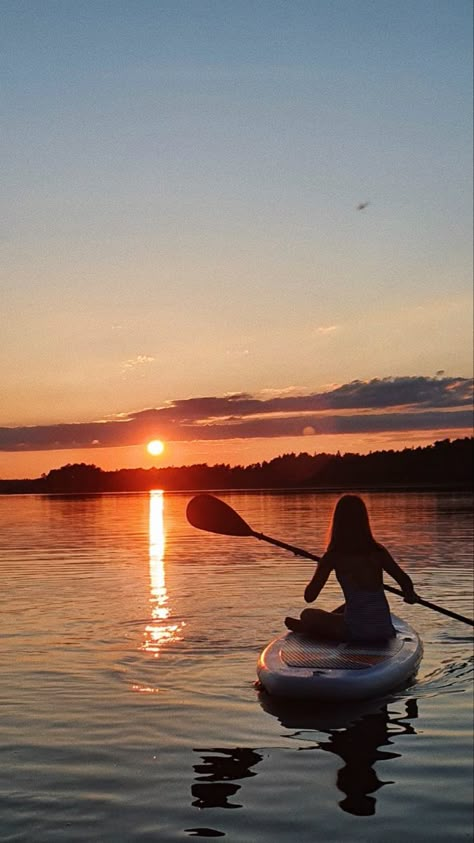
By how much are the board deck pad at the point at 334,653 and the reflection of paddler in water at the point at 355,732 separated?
1.56 feet

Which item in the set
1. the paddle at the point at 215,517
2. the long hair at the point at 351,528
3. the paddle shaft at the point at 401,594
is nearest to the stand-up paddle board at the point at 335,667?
the paddle shaft at the point at 401,594

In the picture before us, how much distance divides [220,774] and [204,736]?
115 cm

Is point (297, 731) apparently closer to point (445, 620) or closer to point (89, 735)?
point (89, 735)

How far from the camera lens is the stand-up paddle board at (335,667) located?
9539 mm

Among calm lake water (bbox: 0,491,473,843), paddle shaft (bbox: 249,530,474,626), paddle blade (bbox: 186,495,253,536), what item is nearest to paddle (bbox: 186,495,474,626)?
paddle blade (bbox: 186,495,253,536)

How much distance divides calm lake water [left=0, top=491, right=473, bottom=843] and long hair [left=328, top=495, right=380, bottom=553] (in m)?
1.58

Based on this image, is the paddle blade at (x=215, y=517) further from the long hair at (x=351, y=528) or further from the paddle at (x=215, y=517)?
the long hair at (x=351, y=528)

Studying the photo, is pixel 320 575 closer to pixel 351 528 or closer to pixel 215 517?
pixel 351 528

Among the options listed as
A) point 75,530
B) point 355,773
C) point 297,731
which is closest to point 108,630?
point 297,731

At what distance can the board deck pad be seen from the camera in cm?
1002

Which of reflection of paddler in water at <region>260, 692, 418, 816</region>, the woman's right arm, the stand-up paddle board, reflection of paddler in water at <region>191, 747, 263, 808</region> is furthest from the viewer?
the woman's right arm

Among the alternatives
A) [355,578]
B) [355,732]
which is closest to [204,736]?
[355,732]

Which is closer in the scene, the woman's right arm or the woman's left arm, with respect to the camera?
the woman's right arm

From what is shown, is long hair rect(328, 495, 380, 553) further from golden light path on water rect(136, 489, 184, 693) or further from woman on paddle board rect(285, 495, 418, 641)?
golden light path on water rect(136, 489, 184, 693)
